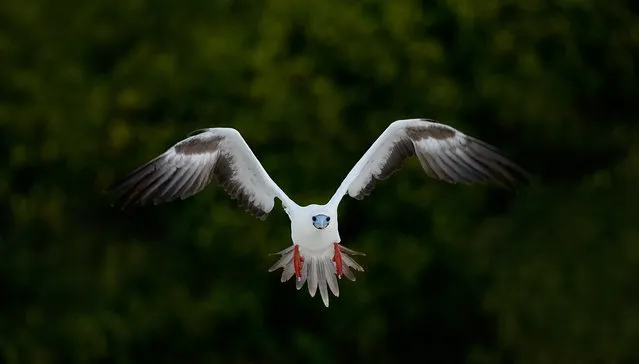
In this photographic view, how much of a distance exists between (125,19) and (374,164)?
6531 millimetres

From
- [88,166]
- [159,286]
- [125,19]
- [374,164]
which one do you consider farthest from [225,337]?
[374,164]

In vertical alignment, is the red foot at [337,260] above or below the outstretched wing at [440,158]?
below

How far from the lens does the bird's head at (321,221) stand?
297 inches

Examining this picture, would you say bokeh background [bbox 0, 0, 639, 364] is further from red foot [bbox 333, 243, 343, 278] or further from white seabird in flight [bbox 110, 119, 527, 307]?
red foot [bbox 333, 243, 343, 278]

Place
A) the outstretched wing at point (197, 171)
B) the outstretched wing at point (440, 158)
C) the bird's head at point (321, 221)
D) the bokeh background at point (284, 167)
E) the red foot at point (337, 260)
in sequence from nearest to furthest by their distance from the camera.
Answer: the bird's head at point (321, 221)
the red foot at point (337, 260)
the outstretched wing at point (197, 171)
the outstretched wing at point (440, 158)
the bokeh background at point (284, 167)

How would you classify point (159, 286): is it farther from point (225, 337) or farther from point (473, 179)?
point (473, 179)

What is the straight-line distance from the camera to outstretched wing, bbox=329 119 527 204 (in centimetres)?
822

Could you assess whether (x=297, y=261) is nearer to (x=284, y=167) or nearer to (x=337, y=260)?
(x=337, y=260)

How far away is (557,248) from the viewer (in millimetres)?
13320

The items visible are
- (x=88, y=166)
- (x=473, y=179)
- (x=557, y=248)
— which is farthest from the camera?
(x=88, y=166)

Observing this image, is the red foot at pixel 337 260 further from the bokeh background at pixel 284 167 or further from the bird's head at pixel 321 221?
the bokeh background at pixel 284 167

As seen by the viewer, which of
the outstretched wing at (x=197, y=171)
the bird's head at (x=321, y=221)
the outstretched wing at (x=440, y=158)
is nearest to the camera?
the bird's head at (x=321, y=221)

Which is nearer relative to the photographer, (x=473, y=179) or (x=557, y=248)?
(x=473, y=179)

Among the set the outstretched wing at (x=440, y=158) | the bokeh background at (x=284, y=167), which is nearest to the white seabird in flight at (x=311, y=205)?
the outstretched wing at (x=440, y=158)
